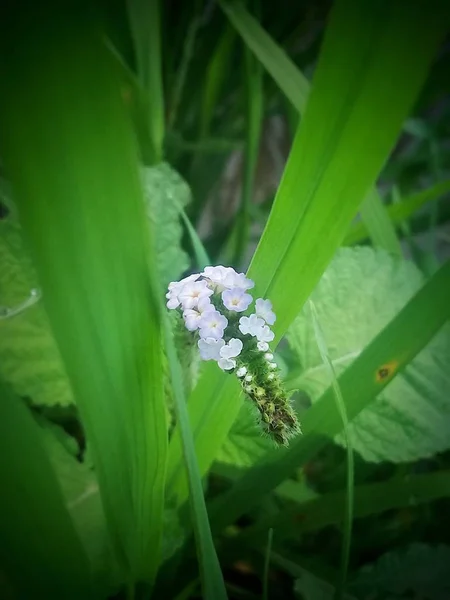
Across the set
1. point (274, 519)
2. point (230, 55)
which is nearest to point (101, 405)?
point (274, 519)

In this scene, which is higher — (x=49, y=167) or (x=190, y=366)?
(x=49, y=167)

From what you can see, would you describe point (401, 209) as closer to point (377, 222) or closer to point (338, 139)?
point (377, 222)

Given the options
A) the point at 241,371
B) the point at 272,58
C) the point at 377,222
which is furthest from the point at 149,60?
the point at 241,371

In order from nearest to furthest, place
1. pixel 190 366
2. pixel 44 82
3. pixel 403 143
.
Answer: pixel 44 82 < pixel 190 366 < pixel 403 143

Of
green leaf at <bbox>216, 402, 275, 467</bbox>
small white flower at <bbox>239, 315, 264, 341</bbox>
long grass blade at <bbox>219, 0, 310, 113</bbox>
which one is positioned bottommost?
green leaf at <bbox>216, 402, 275, 467</bbox>

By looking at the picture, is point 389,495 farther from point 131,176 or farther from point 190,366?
point 131,176

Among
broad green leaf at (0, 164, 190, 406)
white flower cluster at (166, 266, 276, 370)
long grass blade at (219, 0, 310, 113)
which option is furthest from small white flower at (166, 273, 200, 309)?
long grass blade at (219, 0, 310, 113)

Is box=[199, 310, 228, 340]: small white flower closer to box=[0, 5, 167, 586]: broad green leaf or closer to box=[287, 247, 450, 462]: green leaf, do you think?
box=[0, 5, 167, 586]: broad green leaf
